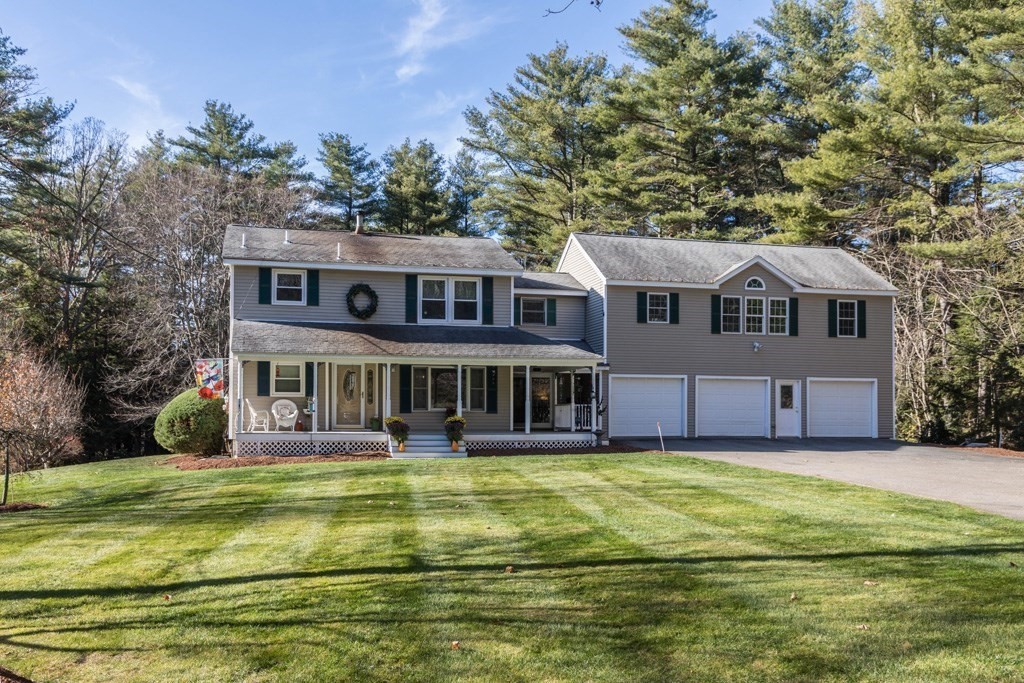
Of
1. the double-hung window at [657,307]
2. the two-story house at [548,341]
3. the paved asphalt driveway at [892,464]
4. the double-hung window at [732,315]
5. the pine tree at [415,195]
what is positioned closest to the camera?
the paved asphalt driveway at [892,464]

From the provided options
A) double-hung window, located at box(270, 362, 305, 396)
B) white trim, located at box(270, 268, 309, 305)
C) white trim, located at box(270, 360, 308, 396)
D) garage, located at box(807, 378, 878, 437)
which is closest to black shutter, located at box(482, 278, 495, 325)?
white trim, located at box(270, 268, 309, 305)

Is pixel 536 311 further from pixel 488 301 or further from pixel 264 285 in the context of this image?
pixel 264 285

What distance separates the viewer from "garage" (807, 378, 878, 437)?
2436 cm

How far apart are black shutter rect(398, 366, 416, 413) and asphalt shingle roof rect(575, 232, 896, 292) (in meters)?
6.72

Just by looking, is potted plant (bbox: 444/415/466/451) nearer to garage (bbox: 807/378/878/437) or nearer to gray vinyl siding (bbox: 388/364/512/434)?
gray vinyl siding (bbox: 388/364/512/434)

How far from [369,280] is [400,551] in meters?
14.7

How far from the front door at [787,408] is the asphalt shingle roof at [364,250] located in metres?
9.51

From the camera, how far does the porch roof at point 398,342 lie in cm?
1903

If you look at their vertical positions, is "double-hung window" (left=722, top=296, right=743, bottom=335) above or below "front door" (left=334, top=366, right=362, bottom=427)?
above

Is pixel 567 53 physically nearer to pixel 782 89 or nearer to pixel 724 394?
pixel 782 89

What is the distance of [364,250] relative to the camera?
2233cm

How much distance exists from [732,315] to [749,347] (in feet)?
3.82

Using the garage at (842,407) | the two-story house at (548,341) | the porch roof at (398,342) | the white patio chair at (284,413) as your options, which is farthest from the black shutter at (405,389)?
the garage at (842,407)

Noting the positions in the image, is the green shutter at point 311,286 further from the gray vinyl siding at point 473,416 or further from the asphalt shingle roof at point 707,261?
the asphalt shingle roof at point 707,261
